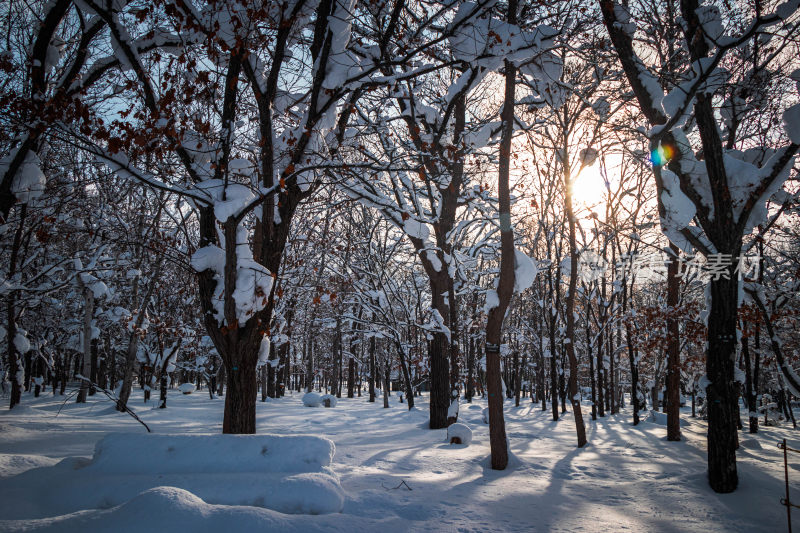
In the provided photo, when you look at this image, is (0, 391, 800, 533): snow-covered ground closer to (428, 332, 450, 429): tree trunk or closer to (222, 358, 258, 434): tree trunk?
(428, 332, 450, 429): tree trunk

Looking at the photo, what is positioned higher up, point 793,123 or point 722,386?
point 793,123

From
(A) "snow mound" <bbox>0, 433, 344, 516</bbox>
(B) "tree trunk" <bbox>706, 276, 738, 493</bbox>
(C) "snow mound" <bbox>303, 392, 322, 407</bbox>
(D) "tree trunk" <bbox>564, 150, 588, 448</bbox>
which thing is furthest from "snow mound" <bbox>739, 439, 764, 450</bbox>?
(C) "snow mound" <bbox>303, 392, 322, 407</bbox>

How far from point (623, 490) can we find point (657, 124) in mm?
5490

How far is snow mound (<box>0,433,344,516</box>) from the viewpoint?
3549mm

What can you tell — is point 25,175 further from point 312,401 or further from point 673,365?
point 312,401

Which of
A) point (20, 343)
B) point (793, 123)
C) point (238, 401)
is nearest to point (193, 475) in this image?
point (238, 401)

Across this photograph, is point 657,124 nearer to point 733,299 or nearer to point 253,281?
point 733,299

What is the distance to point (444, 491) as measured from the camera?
16.5ft

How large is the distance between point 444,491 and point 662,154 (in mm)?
5849

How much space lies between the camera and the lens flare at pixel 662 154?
628 centimetres

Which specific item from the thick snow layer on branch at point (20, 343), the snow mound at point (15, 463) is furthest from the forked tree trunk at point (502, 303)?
the thick snow layer on branch at point (20, 343)

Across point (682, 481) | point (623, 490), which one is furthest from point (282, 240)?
point (682, 481)

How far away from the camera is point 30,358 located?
23719mm

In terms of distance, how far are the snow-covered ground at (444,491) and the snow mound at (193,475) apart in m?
0.03
